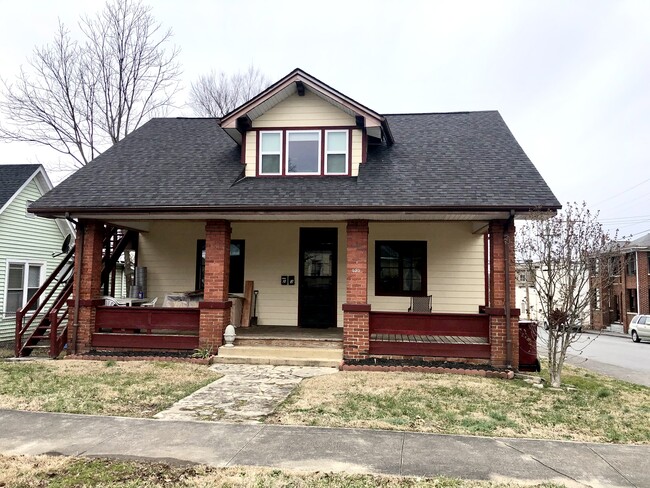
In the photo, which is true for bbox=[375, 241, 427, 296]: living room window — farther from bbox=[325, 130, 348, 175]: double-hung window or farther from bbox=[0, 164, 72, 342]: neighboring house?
bbox=[0, 164, 72, 342]: neighboring house

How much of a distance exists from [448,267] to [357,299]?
352 centimetres

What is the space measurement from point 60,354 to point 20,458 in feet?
20.9

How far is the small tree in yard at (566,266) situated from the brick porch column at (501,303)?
1.82 feet

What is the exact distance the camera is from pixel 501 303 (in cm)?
891

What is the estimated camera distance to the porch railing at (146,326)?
382 inches

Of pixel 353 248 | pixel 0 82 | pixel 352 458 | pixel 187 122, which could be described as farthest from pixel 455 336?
pixel 0 82

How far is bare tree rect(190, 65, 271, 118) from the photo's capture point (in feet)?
87.9

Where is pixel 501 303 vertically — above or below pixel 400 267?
below

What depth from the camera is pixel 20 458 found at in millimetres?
4176

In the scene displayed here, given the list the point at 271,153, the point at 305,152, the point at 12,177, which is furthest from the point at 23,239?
the point at 305,152

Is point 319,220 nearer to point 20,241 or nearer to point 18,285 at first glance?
point 20,241

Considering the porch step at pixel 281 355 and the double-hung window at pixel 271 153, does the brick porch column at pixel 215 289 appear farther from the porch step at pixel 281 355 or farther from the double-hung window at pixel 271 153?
the double-hung window at pixel 271 153

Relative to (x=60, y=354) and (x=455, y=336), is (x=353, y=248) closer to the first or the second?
(x=455, y=336)

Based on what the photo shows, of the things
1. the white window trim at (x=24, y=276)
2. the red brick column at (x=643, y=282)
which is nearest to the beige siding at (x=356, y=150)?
the white window trim at (x=24, y=276)
